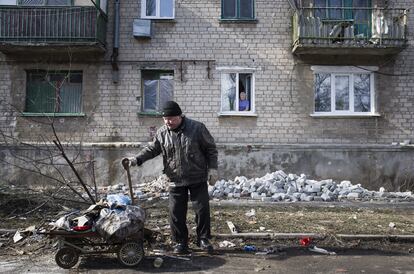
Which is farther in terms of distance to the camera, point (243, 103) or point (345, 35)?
point (243, 103)

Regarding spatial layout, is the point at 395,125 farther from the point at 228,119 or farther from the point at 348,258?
the point at 348,258

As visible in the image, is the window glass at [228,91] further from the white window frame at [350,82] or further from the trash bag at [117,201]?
the trash bag at [117,201]

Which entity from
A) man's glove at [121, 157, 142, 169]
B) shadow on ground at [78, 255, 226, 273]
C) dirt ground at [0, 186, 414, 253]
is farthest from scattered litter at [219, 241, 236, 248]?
man's glove at [121, 157, 142, 169]

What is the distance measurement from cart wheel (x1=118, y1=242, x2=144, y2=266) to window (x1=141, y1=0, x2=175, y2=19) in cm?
1041

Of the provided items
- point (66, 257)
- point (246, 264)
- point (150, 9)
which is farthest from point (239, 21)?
point (66, 257)

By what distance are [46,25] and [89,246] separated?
9771 millimetres

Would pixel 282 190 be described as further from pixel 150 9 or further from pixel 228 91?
pixel 150 9

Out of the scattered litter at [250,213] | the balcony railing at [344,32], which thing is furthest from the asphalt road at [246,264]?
the balcony railing at [344,32]

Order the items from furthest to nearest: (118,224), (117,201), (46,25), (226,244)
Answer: (46,25) → (226,244) → (117,201) → (118,224)

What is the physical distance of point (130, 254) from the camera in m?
4.82

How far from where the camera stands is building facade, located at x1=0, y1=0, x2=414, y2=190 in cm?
1355

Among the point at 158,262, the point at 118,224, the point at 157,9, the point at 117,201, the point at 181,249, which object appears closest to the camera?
the point at 118,224

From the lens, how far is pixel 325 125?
1374 centimetres

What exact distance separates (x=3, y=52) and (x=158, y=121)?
5310mm
